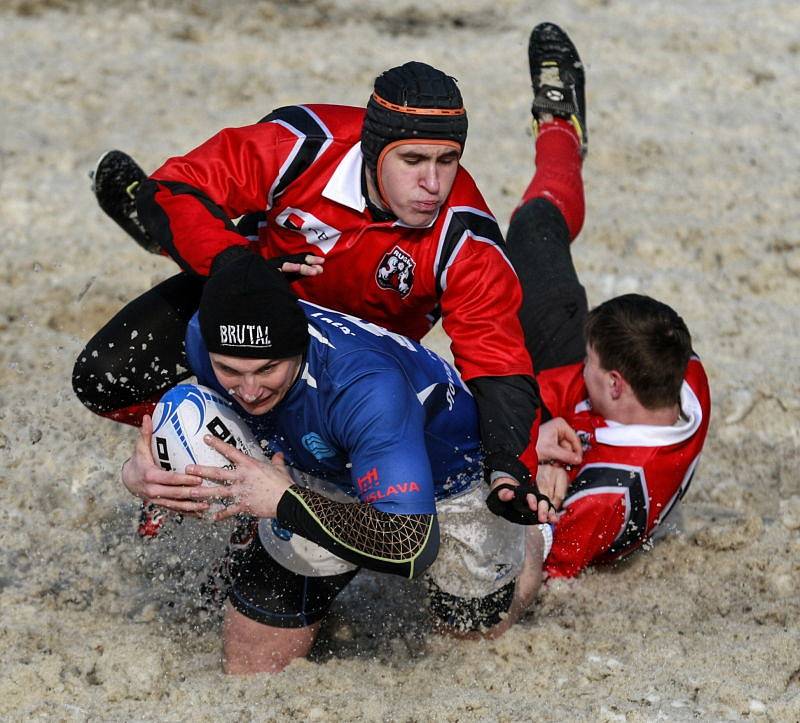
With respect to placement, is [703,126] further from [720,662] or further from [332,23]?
[720,662]

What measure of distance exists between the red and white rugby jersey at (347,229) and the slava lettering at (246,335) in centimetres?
56

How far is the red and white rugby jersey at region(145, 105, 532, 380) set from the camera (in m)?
4.25

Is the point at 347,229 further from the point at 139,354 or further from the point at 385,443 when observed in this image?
the point at 385,443

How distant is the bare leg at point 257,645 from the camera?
169 inches

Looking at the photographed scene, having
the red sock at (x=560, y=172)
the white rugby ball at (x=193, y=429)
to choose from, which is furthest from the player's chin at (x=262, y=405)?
the red sock at (x=560, y=172)

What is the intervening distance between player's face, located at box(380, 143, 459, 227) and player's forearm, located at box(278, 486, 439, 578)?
1.11 metres

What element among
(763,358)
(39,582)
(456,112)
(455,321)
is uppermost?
(456,112)

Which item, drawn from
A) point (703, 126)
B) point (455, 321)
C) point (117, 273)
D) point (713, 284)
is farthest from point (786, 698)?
point (703, 126)

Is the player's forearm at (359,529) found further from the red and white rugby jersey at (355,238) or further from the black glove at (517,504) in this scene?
the red and white rugby jersey at (355,238)

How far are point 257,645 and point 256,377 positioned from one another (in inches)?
44.1

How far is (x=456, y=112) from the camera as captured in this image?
425 centimetres

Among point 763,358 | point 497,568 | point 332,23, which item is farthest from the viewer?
point 332,23

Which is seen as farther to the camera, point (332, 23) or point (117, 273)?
point (332, 23)

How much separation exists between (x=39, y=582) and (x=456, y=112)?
2.42 metres
